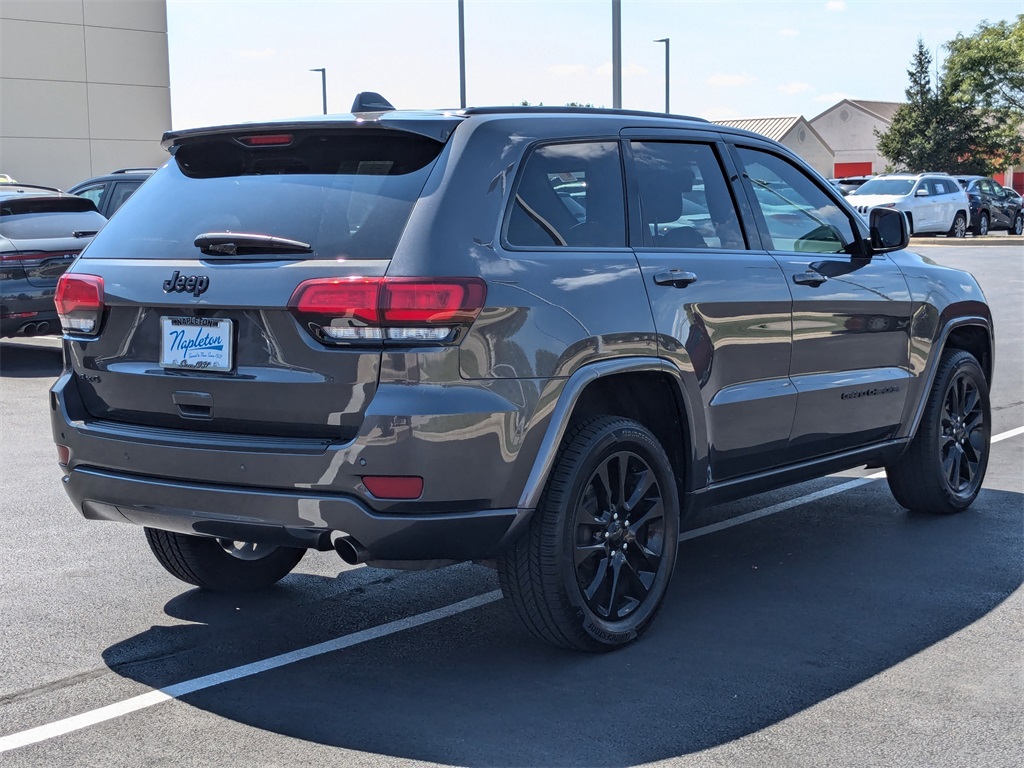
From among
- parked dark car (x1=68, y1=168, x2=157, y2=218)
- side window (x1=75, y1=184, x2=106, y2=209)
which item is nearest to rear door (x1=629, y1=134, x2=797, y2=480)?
parked dark car (x1=68, y1=168, x2=157, y2=218)

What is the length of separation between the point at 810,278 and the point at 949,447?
1758 millimetres

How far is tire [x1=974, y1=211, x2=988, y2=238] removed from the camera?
122ft

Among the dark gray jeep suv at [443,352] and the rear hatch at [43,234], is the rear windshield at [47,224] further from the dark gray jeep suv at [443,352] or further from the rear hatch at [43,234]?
the dark gray jeep suv at [443,352]

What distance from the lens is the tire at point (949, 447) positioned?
6586 millimetres

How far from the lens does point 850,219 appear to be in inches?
240

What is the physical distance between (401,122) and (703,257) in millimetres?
1383

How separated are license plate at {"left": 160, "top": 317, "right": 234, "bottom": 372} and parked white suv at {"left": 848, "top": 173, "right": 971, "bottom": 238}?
29.6 m

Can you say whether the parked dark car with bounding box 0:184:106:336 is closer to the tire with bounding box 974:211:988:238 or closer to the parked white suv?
the parked white suv

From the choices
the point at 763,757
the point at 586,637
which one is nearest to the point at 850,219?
the point at 586,637

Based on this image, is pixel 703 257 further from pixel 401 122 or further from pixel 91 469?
pixel 91 469

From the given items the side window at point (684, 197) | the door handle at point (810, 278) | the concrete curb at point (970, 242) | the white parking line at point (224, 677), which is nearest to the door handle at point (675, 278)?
the side window at point (684, 197)

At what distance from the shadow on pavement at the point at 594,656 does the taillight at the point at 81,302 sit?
117 cm

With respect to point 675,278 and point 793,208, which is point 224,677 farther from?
point 793,208

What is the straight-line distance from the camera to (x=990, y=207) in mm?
37812
